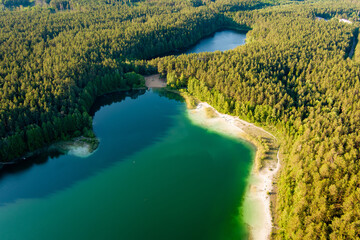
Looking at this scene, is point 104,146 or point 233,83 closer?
point 104,146

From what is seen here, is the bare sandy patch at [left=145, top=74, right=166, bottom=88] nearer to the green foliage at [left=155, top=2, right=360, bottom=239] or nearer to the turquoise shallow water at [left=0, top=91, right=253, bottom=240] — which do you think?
the green foliage at [left=155, top=2, right=360, bottom=239]

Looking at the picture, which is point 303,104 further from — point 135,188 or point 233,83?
point 135,188

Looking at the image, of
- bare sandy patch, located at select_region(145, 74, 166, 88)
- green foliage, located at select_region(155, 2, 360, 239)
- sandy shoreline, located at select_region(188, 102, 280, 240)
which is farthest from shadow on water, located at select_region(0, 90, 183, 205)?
green foliage, located at select_region(155, 2, 360, 239)

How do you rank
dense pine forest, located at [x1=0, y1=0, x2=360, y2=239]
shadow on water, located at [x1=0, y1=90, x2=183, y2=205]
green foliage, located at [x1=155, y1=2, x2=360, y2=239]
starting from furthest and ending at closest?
shadow on water, located at [x1=0, y1=90, x2=183, y2=205] → dense pine forest, located at [x1=0, y1=0, x2=360, y2=239] → green foliage, located at [x1=155, y1=2, x2=360, y2=239]

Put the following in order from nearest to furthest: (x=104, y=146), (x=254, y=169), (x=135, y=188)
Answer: (x=135, y=188) < (x=254, y=169) < (x=104, y=146)

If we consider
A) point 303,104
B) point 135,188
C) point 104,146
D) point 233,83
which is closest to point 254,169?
point 303,104

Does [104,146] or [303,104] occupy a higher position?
[303,104]
